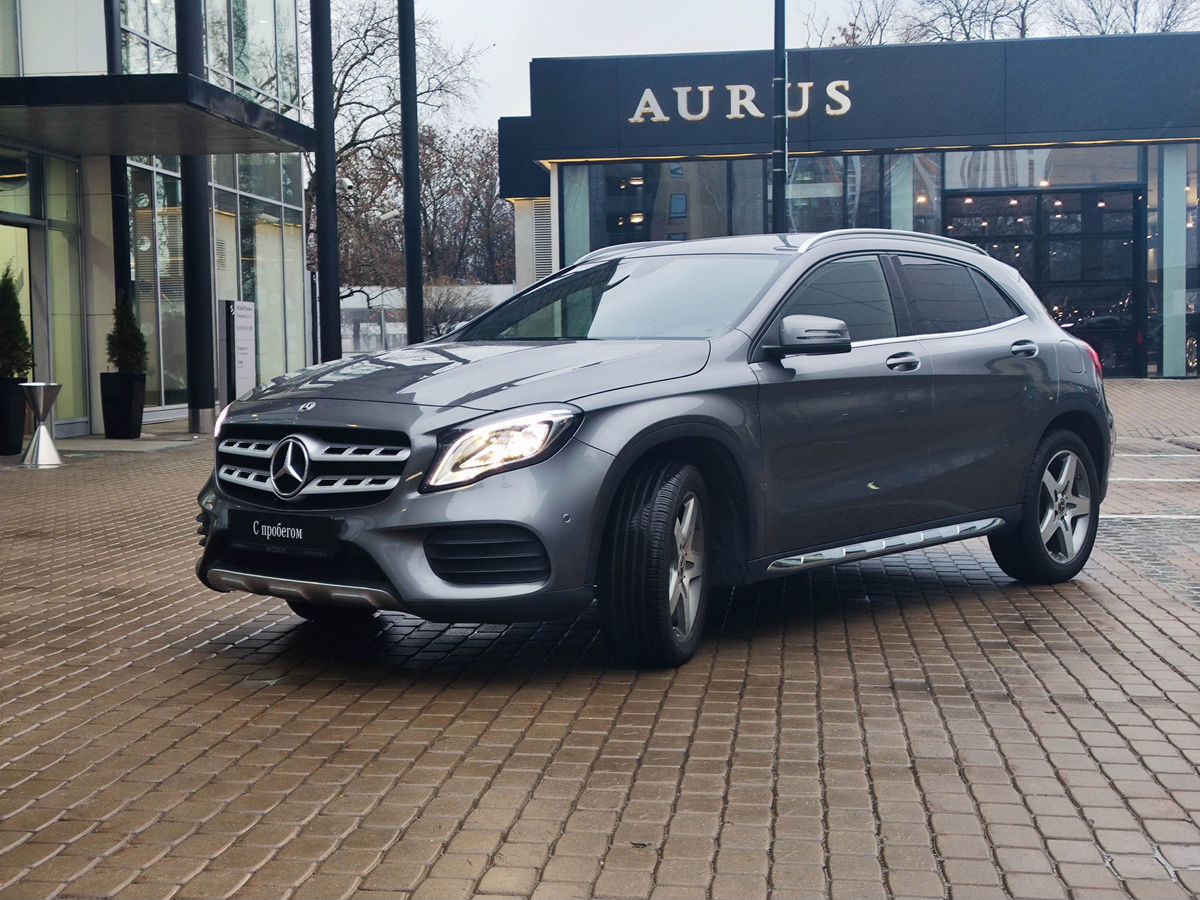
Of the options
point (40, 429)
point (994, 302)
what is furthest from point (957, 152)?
point (994, 302)

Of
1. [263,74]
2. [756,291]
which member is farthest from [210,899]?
[263,74]

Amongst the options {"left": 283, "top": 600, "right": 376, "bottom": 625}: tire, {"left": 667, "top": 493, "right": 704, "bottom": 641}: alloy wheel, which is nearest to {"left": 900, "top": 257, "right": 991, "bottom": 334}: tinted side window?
{"left": 667, "top": 493, "right": 704, "bottom": 641}: alloy wheel

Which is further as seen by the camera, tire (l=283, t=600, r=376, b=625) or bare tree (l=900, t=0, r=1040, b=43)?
bare tree (l=900, t=0, r=1040, b=43)

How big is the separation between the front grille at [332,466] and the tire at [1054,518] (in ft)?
11.8

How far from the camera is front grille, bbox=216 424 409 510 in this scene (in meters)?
5.56

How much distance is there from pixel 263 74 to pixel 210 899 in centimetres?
2498

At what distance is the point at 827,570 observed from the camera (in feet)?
28.7

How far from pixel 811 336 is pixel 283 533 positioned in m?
2.22

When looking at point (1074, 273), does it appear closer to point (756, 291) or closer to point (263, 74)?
point (263, 74)

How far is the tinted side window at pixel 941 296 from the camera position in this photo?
7449 millimetres

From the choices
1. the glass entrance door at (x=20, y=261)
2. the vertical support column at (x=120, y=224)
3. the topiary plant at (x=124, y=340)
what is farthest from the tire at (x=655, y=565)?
the vertical support column at (x=120, y=224)

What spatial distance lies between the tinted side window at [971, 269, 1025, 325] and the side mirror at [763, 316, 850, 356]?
5.79ft

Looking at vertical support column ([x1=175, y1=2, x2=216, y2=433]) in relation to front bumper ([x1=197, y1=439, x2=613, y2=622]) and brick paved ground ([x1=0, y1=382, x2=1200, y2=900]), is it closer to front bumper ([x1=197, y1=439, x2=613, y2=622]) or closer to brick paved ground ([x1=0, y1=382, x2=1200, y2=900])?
brick paved ground ([x1=0, y1=382, x2=1200, y2=900])

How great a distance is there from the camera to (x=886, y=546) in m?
6.96
